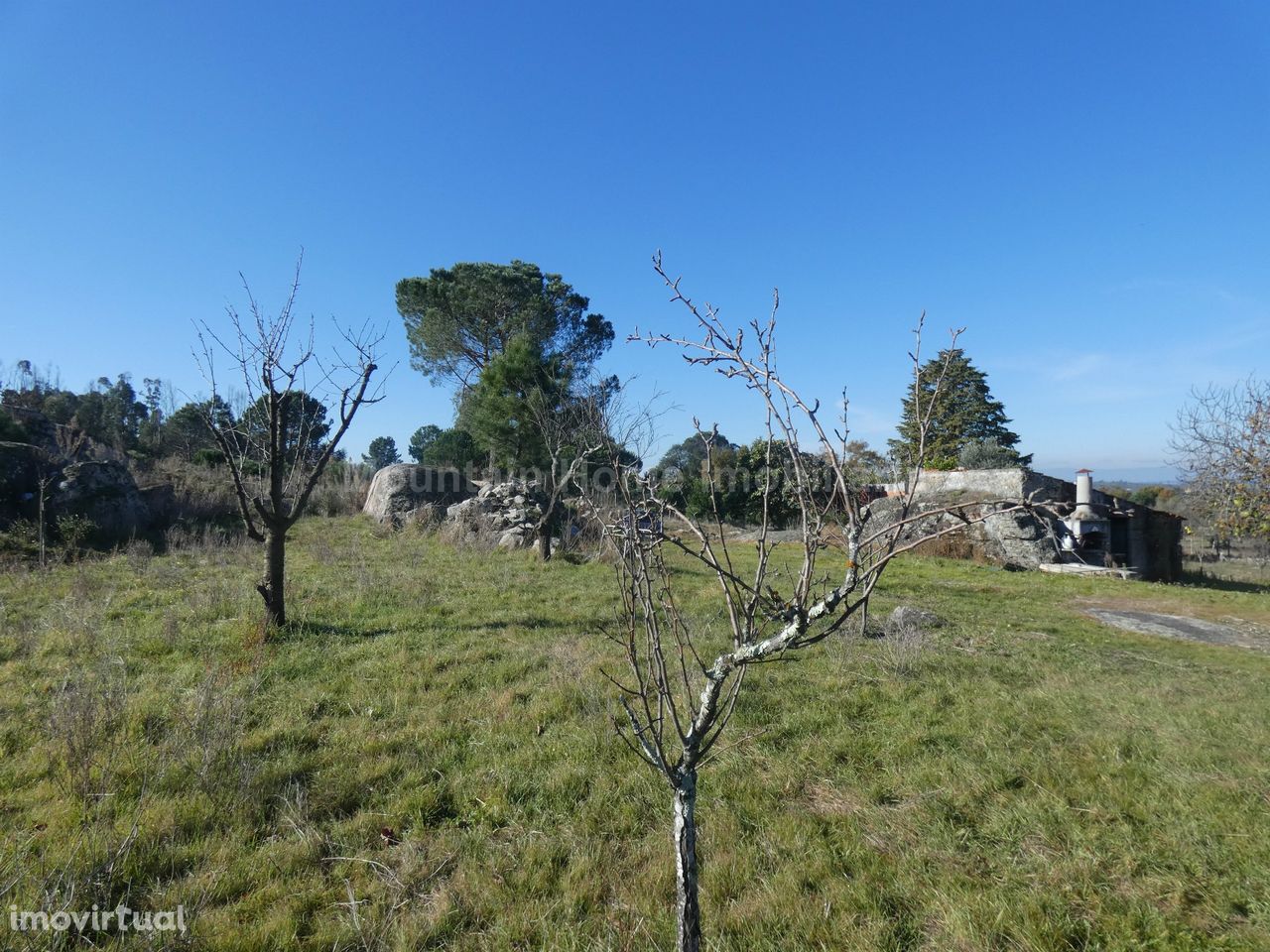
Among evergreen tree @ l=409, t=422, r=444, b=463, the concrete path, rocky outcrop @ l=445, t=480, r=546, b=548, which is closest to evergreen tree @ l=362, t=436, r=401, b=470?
evergreen tree @ l=409, t=422, r=444, b=463

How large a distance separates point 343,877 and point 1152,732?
15.7ft

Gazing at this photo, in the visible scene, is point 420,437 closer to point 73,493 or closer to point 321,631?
point 73,493

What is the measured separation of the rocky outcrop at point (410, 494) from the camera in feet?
49.4

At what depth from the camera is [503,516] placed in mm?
13547

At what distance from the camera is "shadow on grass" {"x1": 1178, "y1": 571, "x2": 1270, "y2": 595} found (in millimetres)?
12609

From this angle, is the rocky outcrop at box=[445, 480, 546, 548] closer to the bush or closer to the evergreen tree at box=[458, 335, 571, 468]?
the evergreen tree at box=[458, 335, 571, 468]

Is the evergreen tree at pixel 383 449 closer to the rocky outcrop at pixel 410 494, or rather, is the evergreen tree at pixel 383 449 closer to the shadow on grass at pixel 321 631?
the rocky outcrop at pixel 410 494

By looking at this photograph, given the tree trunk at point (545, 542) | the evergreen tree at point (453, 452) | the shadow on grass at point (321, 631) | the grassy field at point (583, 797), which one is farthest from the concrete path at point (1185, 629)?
the evergreen tree at point (453, 452)

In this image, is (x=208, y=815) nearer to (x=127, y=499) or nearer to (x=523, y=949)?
(x=523, y=949)

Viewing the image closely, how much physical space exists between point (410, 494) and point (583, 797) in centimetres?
1384

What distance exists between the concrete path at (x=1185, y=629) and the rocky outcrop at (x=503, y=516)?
9708mm

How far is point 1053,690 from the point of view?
4.78m

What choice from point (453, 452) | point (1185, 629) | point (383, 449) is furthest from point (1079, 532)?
point (383, 449)

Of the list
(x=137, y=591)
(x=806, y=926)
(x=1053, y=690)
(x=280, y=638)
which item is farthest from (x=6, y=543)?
(x=1053, y=690)
